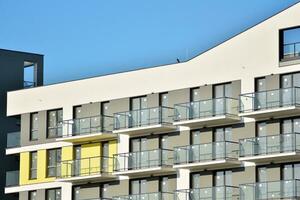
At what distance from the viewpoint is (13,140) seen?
94.8 metres

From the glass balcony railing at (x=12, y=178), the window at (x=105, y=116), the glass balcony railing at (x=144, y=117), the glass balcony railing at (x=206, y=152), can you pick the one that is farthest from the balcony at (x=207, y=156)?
the glass balcony railing at (x=12, y=178)

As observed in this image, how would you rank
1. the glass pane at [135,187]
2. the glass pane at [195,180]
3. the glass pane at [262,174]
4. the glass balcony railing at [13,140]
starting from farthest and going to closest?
the glass balcony railing at [13,140], the glass pane at [135,187], the glass pane at [195,180], the glass pane at [262,174]

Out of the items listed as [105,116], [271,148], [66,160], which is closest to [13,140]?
[66,160]

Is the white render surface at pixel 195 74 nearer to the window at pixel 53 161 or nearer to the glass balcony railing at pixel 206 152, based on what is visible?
the window at pixel 53 161

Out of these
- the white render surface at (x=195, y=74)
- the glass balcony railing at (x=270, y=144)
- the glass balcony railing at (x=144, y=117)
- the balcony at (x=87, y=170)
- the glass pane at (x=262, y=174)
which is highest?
the white render surface at (x=195, y=74)

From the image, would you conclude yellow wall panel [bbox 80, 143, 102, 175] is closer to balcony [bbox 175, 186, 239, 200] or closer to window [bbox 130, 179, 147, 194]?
window [bbox 130, 179, 147, 194]

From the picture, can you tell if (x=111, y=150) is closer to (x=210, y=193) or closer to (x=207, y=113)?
(x=207, y=113)

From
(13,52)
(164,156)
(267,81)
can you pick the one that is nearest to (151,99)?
(164,156)

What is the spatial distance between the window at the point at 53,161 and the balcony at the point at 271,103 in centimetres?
1657

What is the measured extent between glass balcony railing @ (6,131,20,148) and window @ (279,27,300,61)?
23.9 metres

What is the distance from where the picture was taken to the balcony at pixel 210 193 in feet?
259

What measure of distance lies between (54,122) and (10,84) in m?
7.78

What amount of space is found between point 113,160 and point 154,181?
348 cm

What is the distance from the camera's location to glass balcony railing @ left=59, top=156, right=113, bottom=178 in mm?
87438
